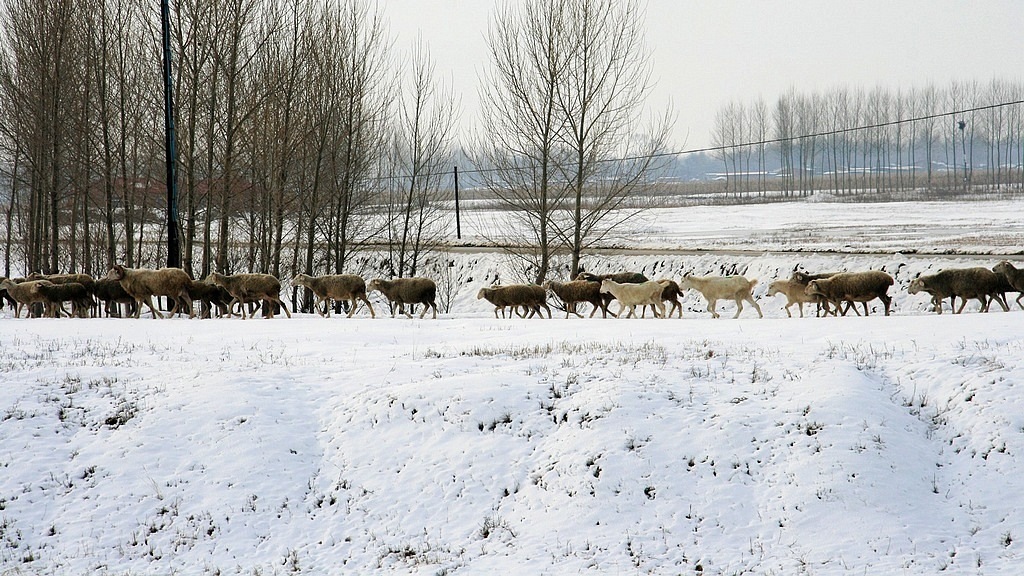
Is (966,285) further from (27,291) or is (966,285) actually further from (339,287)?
(27,291)

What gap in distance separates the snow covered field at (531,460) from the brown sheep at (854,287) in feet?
26.7

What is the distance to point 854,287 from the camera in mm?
20781

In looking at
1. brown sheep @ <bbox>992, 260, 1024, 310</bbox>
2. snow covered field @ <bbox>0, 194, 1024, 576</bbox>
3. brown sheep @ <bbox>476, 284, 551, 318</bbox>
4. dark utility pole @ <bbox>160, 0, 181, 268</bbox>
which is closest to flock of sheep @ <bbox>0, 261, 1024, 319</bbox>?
brown sheep @ <bbox>476, 284, 551, 318</bbox>

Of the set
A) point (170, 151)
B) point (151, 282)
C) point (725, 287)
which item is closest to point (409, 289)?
point (151, 282)

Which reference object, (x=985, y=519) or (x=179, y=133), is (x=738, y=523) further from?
(x=179, y=133)

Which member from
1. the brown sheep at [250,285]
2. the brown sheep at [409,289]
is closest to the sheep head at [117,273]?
the brown sheep at [250,285]

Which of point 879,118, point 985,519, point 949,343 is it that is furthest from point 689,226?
point 879,118

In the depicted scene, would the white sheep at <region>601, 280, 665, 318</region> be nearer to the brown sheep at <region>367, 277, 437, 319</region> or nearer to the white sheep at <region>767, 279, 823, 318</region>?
the white sheep at <region>767, 279, 823, 318</region>

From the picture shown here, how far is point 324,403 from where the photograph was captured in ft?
35.1

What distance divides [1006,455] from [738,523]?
2.83 metres

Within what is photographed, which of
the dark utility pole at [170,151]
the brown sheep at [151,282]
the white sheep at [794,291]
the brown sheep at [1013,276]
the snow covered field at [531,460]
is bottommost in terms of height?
the snow covered field at [531,460]

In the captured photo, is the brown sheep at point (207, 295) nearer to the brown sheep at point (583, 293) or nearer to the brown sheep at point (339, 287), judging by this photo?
the brown sheep at point (339, 287)

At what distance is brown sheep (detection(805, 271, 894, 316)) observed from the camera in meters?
20.6

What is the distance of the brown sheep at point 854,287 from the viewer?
2056 centimetres
